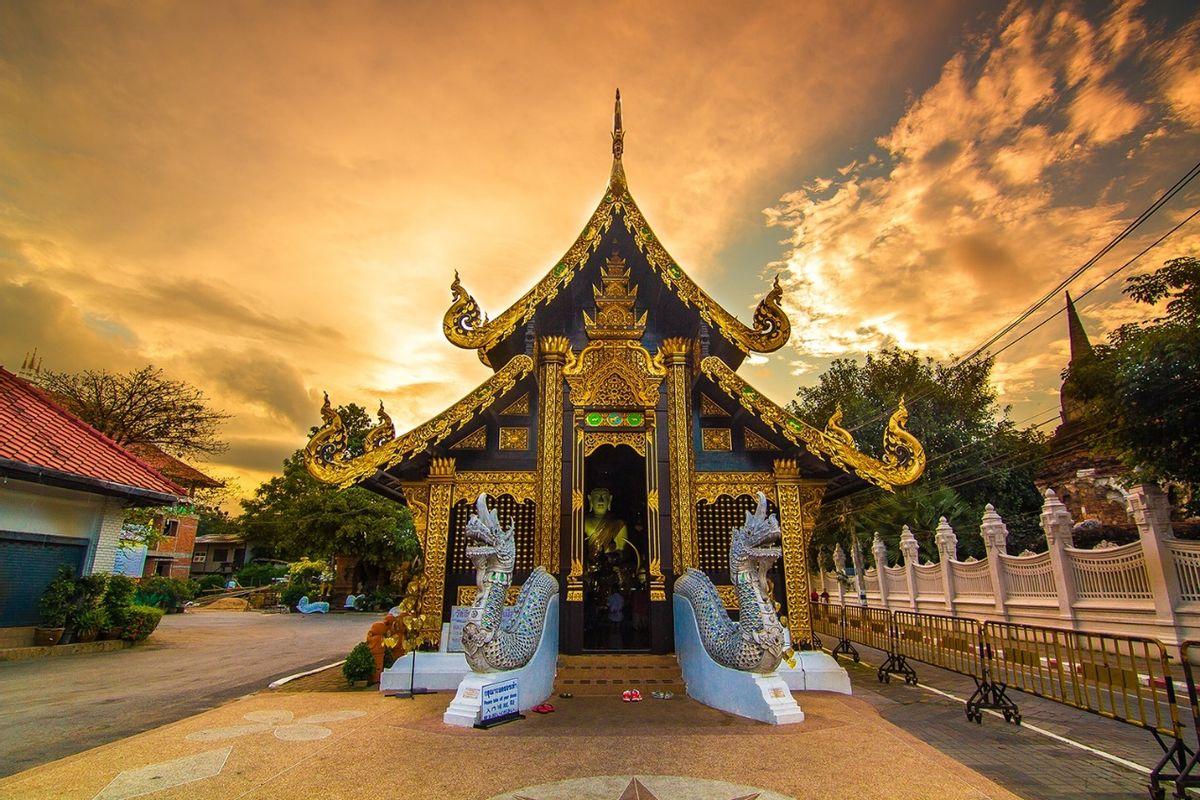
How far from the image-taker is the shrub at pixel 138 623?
13016 millimetres

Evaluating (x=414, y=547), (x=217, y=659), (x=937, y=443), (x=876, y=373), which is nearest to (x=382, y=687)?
(x=217, y=659)

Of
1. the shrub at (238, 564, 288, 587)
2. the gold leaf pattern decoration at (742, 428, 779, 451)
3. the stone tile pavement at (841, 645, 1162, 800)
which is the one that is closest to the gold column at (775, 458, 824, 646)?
the gold leaf pattern decoration at (742, 428, 779, 451)

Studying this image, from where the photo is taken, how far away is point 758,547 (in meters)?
6.09

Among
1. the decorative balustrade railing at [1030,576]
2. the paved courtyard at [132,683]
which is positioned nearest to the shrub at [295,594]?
the paved courtyard at [132,683]

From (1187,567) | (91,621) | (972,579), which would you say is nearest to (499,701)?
(91,621)

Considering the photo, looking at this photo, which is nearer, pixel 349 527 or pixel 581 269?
pixel 581 269

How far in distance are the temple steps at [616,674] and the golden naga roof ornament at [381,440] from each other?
3.29 metres

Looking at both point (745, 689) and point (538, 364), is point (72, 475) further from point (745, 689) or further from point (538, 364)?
point (745, 689)

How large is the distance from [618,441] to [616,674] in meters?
3.02

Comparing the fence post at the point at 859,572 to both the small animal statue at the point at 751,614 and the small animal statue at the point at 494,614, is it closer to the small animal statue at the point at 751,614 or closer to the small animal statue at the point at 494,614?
the small animal statue at the point at 751,614

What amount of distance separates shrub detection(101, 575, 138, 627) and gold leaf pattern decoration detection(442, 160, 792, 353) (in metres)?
10.9

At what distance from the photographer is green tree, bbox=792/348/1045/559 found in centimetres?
2286

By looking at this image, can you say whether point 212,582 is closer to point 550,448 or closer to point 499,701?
point 550,448

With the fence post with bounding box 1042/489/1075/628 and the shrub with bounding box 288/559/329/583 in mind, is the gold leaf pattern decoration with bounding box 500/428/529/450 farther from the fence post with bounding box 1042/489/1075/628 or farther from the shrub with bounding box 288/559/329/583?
the shrub with bounding box 288/559/329/583
